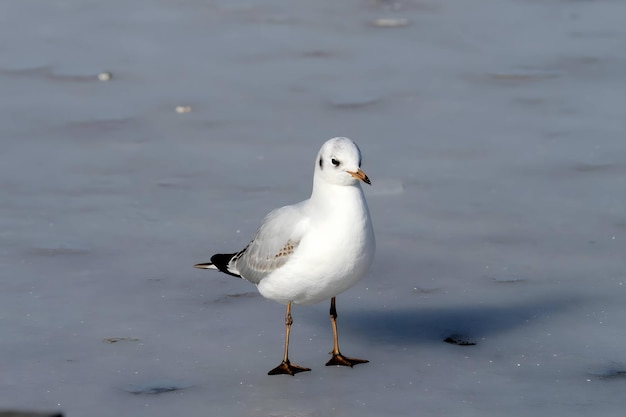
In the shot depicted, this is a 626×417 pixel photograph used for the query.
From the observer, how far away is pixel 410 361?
606 centimetres

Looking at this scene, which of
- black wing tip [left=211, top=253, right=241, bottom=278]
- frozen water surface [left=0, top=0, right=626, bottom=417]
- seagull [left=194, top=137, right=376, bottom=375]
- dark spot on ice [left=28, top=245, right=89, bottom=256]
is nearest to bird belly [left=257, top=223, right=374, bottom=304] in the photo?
seagull [left=194, top=137, right=376, bottom=375]

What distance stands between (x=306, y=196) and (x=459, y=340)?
2.45 meters

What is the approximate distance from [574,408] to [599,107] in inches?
206

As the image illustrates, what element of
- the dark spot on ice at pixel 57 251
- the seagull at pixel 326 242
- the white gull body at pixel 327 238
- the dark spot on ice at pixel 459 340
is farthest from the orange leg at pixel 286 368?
the dark spot on ice at pixel 57 251

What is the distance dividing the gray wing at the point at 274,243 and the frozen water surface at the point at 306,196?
0.37 meters

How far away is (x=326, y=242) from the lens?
5762 mm

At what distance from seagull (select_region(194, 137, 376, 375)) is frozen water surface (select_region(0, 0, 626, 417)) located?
1.26ft

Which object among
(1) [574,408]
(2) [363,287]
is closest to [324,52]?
(2) [363,287]

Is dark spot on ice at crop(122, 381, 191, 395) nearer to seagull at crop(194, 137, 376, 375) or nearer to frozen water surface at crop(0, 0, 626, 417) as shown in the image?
frozen water surface at crop(0, 0, 626, 417)

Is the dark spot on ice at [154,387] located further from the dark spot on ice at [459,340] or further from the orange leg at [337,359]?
the dark spot on ice at [459,340]

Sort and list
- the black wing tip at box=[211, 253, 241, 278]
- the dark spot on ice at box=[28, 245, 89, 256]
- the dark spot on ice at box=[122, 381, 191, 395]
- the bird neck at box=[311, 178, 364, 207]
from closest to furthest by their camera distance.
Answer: the dark spot on ice at box=[122, 381, 191, 395] < the bird neck at box=[311, 178, 364, 207] < the black wing tip at box=[211, 253, 241, 278] < the dark spot on ice at box=[28, 245, 89, 256]

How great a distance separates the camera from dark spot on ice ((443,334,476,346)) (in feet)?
20.6

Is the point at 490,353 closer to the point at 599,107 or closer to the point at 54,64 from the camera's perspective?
the point at 599,107

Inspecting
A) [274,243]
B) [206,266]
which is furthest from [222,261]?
[274,243]
